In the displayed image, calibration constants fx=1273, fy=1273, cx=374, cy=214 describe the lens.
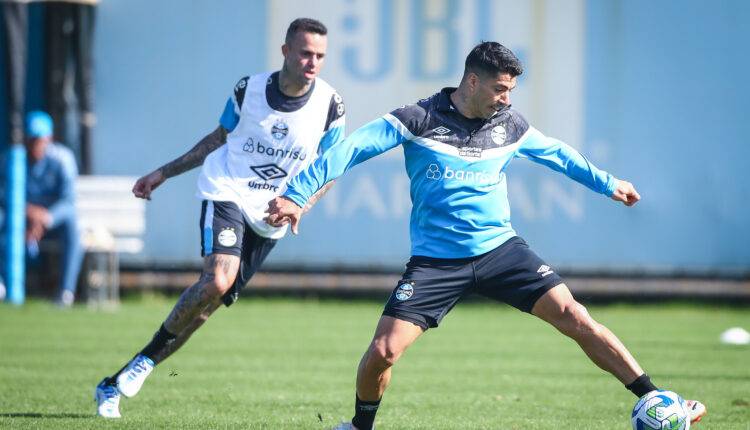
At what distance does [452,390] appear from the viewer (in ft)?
31.8

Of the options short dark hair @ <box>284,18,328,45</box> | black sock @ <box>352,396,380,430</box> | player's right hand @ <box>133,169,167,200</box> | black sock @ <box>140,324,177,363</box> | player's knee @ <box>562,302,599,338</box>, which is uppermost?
short dark hair @ <box>284,18,328,45</box>

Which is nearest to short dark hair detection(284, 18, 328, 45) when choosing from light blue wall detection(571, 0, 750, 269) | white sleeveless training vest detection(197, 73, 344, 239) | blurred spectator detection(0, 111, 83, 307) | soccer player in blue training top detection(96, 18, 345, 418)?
soccer player in blue training top detection(96, 18, 345, 418)

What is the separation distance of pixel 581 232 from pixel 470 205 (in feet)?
36.6

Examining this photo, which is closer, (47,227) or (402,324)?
(402,324)

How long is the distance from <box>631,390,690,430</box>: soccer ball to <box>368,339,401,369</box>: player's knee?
140 cm

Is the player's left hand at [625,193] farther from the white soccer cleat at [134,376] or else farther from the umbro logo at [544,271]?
the white soccer cleat at [134,376]

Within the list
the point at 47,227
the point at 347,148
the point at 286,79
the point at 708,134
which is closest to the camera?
the point at 347,148

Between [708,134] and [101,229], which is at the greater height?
[708,134]

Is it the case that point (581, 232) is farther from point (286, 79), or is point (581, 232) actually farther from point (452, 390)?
point (286, 79)

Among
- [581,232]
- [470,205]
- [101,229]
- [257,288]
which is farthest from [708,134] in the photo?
[470,205]

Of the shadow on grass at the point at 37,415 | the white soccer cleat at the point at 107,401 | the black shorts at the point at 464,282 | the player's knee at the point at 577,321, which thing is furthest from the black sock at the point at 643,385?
the shadow on grass at the point at 37,415

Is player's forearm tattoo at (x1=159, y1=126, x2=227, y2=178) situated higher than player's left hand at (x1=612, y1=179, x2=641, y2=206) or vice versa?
player's left hand at (x1=612, y1=179, x2=641, y2=206)

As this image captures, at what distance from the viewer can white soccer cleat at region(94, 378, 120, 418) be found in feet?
26.3

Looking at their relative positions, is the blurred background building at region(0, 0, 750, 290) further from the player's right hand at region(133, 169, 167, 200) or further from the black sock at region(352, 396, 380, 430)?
the black sock at region(352, 396, 380, 430)
